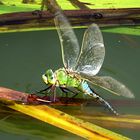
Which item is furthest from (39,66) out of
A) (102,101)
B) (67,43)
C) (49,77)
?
(102,101)

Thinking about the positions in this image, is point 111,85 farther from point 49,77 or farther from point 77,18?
point 77,18

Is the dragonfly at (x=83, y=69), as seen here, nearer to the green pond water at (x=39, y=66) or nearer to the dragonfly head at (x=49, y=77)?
the dragonfly head at (x=49, y=77)

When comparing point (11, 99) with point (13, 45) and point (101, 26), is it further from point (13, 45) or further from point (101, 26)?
point (101, 26)

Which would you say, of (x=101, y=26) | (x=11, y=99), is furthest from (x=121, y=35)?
(x=11, y=99)

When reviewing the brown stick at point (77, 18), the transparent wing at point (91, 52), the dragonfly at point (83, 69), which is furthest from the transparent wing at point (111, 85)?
the brown stick at point (77, 18)

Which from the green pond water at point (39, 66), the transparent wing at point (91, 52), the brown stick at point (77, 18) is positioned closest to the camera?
the green pond water at point (39, 66)

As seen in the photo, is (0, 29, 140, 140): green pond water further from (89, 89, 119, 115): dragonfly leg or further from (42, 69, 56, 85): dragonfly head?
(42, 69, 56, 85): dragonfly head

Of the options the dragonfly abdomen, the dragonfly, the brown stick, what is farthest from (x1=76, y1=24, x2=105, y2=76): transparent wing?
the brown stick
